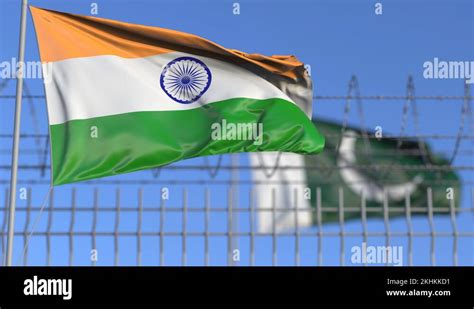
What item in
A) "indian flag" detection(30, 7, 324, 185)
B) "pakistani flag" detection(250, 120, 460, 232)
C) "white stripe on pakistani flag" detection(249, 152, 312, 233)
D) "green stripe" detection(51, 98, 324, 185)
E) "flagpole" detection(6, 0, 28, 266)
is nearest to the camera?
"flagpole" detection(6, 0, 28, 266)

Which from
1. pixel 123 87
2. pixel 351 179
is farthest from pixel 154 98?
pixel 351 179

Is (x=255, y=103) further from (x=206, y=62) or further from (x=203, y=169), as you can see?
(x=203, y=169)

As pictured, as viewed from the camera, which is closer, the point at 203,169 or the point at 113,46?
the point at 113,46

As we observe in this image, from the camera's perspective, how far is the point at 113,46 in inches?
454

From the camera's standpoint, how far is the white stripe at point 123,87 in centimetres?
1110

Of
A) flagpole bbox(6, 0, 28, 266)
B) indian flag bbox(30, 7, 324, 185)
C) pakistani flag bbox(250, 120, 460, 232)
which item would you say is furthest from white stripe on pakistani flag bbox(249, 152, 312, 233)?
flagpole bbox(6, 0, 28, 266)

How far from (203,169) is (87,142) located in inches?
135

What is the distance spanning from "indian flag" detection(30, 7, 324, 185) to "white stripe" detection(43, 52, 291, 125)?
0.5 inches

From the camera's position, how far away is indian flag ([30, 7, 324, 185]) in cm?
1101

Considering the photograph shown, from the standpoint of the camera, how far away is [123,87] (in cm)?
1134

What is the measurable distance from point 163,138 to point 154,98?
1.79 ft

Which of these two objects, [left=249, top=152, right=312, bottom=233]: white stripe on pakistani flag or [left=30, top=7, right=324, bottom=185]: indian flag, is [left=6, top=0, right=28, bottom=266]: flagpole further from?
[left=249, top=152, right=312, bottom=233]: white stripe on pakistani flag

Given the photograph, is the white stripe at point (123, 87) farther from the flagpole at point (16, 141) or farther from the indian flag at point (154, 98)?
the flagpole at point (16, 141)
